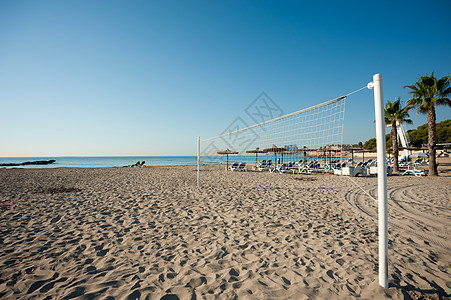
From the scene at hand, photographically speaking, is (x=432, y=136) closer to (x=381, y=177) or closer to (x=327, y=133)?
(x=327, y=133)

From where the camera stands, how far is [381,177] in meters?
1.67

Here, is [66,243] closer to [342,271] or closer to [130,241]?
[130,241]

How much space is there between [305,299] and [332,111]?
338 cm

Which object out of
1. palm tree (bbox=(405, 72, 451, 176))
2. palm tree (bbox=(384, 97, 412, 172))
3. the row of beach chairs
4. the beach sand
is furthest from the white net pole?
palm tree (bbox=(384, 97, 412, 172))

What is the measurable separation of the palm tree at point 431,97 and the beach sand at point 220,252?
853 centimetres

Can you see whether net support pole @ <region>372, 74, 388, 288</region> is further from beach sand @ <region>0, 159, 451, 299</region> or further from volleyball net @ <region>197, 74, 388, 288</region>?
beach sand @ <region>0, 159, 451, 299</region>

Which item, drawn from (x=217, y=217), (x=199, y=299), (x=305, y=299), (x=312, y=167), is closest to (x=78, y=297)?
(x=199, y=299)

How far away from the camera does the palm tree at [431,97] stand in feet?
33.1

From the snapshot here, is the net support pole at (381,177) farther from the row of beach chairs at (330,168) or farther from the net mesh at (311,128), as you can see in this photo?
the row of beach chairs at (330,168)

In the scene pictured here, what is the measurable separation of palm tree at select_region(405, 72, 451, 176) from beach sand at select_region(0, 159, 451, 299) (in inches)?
336

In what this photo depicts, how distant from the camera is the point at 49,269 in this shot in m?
2.16

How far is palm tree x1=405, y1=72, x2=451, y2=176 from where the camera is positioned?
10.1 metres

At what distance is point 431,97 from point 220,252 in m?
13.8

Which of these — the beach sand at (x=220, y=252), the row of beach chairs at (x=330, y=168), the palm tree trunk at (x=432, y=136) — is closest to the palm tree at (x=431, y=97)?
the palm tree trunk at (x=432, y=136)
